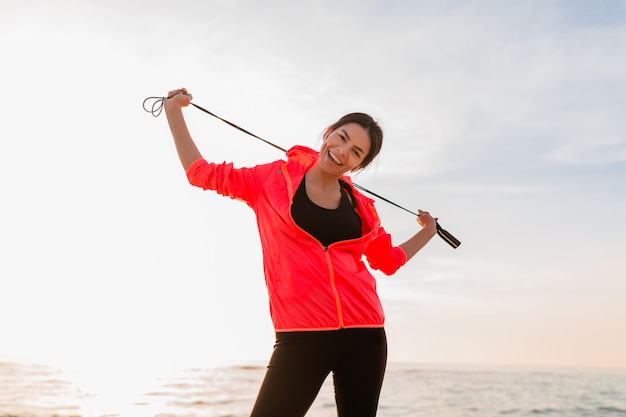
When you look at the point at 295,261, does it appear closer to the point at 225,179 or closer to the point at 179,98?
the point at 225,179

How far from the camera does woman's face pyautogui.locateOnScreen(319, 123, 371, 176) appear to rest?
2.94m

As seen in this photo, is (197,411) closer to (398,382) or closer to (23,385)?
(23,385)

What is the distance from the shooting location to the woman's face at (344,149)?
294 centimetres

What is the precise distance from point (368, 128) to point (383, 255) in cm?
68

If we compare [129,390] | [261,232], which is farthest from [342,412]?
[129,390]

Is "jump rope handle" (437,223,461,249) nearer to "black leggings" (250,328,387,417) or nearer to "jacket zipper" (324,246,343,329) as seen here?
"black leggings" (250,328,387,417)

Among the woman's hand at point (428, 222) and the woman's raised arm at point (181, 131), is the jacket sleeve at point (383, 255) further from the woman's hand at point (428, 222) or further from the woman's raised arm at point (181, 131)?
the woman's raised arm at point (181, 131)

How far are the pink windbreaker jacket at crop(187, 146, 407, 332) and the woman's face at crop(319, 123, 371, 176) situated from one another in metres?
0.14

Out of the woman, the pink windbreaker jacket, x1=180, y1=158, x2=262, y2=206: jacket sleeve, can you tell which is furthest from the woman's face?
x1=180, y1=158, x2=262, y2=206: jacket sleeve

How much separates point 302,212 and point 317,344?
0.55 meters

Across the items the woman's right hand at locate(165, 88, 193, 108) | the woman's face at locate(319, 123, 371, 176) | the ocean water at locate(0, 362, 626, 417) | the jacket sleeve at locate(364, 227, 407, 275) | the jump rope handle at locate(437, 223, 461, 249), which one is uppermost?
the woman's right hand at locate(165, 88, 193, 108)

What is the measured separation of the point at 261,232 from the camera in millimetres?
Result: 2928

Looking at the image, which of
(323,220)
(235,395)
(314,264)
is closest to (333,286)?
(314,264)

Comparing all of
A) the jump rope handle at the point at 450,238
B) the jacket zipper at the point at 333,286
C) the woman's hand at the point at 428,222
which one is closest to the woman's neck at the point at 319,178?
the jacket zipper at the point at 333,286
